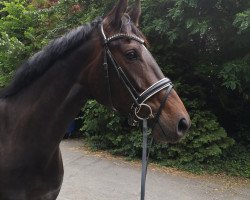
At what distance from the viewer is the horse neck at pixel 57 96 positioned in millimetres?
2670

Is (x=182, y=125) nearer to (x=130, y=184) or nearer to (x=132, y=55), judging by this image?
(x=132, y=55)

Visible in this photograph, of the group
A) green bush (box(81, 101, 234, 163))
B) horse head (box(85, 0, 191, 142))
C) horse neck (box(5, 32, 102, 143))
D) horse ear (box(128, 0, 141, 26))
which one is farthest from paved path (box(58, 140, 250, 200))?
horse ear (box(128, 0, 141, 26))

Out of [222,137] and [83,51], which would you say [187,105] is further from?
[83,51]

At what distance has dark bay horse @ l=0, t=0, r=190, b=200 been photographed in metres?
2.46

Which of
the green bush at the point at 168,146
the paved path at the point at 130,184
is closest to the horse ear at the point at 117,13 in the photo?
the paved path at the point at 130,184

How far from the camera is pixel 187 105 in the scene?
26.4ft

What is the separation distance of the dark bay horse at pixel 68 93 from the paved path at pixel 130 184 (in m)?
3.32

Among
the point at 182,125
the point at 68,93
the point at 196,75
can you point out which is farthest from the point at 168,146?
the point at 182,125

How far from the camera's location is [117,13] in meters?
2.55

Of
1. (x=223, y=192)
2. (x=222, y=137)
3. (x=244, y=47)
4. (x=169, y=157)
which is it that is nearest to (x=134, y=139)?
(x=169, y=157)

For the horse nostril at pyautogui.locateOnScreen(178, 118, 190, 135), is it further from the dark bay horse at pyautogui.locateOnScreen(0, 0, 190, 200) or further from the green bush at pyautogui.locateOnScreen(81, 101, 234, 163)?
the green bush at pyautogui.locateOnScreen(81, 101, 234, 163)

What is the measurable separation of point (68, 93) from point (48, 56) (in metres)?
0.30

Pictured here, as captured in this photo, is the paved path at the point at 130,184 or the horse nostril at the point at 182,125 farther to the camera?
the paved path at the point at 130,184

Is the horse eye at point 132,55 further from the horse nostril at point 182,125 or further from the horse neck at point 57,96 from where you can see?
the horse nostril at point 182,125
